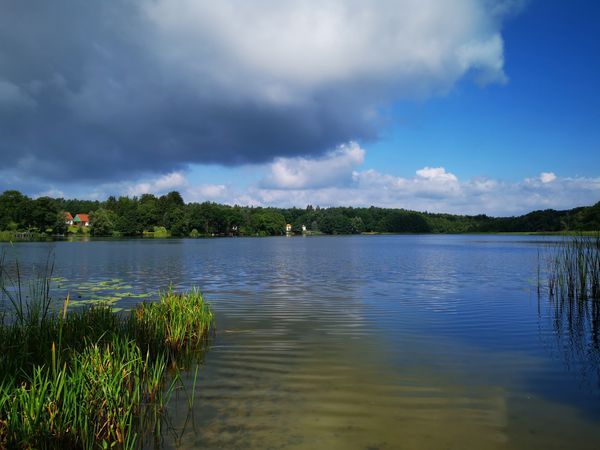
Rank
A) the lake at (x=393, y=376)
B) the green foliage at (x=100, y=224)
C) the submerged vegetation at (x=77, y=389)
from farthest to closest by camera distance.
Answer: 1. the green foliage at (x=100, y=224)
2. the lake at (x=393, y=376)
3. the submerged vegetation at (x=77, y=389)

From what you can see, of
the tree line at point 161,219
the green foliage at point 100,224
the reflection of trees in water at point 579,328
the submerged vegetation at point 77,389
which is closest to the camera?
the submerged vegetation at point 77,389

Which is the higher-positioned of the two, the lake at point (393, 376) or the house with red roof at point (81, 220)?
the house with red roof at point (81, 220)

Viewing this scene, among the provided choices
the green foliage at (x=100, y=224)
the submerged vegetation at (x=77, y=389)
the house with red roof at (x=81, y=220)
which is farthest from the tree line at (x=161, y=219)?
the submerged vegetation at (x=77, y=389)

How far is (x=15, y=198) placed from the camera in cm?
11312

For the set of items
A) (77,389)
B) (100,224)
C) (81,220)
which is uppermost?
(81,220)

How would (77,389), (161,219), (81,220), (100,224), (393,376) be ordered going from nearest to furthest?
(77,389) → (393,376) → (100,224) → (161,219) → (81,220)

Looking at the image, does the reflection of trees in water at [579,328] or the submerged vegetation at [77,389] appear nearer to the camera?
the submerged vegetation at [77,389]

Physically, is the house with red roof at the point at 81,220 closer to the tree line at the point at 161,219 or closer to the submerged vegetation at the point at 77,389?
the tree line at the point at 161,219

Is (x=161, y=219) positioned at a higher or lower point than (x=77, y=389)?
higher

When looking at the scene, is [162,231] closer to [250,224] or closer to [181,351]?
[250,224]

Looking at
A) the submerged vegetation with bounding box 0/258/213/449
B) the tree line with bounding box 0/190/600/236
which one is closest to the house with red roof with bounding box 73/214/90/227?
the tree line with bounding box 0/190/600/236

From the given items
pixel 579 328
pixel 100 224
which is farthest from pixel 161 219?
pixel 579 328

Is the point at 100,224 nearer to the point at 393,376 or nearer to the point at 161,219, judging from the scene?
the point at 161,219

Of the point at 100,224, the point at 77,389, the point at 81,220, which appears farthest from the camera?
the point at 81,220
